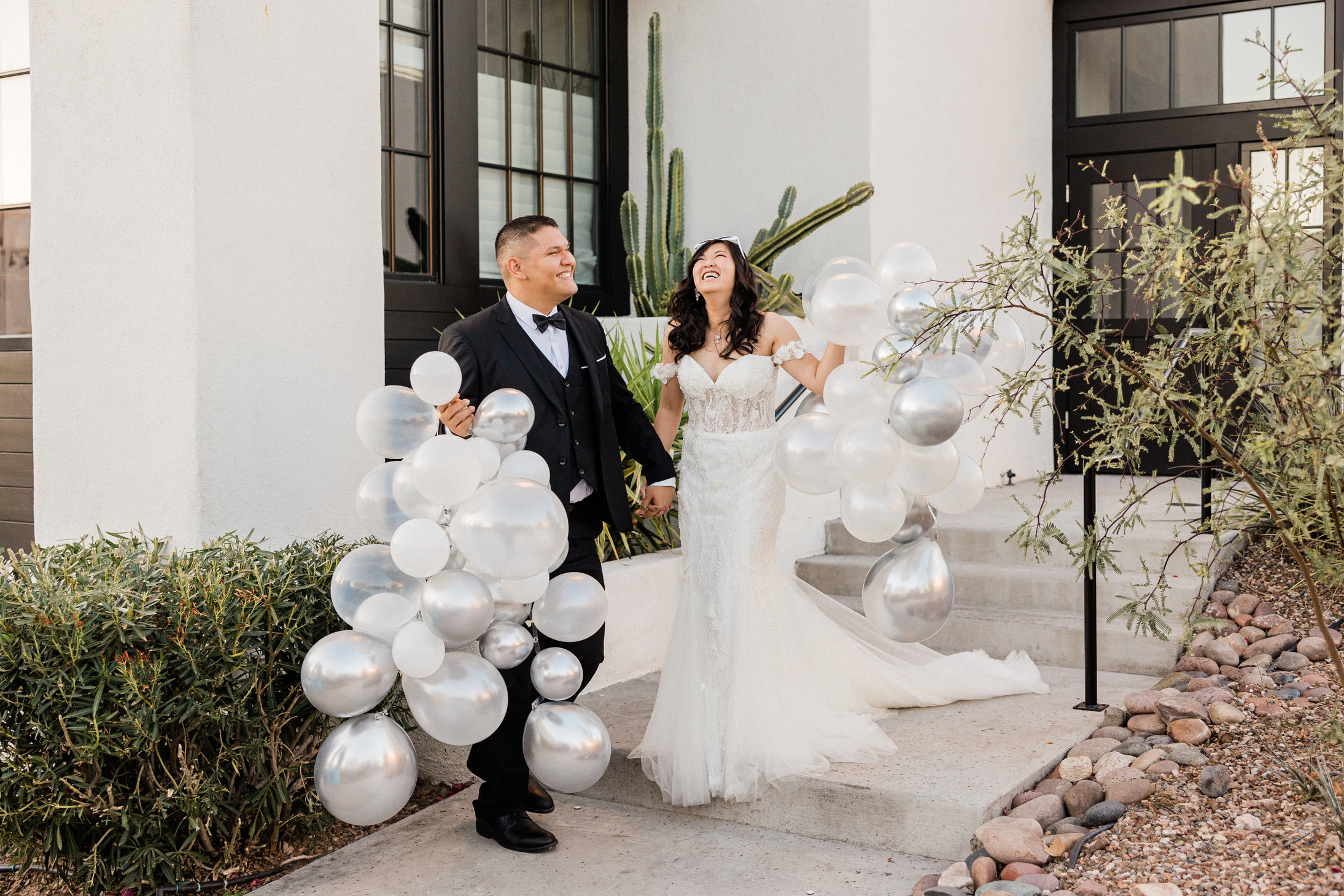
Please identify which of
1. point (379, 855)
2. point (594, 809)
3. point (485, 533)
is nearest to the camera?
point (485, 533)

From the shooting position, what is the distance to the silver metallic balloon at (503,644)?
10.2 ft

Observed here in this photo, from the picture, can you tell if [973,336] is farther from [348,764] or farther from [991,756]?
[348,764]

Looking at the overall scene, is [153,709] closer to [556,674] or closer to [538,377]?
[556,674]

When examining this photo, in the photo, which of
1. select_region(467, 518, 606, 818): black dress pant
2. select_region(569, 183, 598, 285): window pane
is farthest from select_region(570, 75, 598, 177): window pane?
select_region(467, 518, 606, 818): black dress pant

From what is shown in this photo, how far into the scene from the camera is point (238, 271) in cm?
397

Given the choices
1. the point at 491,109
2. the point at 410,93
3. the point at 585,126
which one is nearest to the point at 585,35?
the point at 585,126

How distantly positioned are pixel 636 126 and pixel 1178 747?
15.9 ft

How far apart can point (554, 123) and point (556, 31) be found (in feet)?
1.68

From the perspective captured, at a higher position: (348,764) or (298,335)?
(298,335)

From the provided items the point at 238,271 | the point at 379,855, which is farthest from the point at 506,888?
the point at 238,271

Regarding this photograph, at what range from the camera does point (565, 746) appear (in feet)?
10.3

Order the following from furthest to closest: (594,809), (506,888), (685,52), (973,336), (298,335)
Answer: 1. (685,52)
2. (298,335)
3. (594,809)
4. (506,888)
5. (973,336)

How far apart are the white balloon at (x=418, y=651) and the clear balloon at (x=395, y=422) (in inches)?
19.3

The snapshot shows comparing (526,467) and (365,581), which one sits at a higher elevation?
(526,467)
